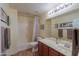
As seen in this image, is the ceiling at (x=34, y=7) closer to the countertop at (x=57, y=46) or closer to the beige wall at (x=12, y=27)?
the beige wall at (x=12, y=27)

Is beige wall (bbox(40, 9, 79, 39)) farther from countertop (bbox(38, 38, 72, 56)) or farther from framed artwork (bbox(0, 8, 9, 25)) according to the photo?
framed artwork (bbox(0, 8, 9, 25))

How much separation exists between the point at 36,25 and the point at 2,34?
1.82 feet

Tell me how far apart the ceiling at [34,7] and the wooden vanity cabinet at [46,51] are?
23.1 inches

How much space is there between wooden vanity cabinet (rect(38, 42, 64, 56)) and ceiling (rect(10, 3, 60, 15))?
1.92ft

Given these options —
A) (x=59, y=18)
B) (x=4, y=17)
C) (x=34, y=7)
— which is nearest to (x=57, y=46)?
(x=59, y=18)

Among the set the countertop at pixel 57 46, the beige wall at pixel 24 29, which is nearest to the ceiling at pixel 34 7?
the beige wall at pixel 24 29

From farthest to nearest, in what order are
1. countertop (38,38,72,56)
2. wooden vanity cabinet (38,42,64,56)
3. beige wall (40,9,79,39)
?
beige wall (40,9,79,39) < wooden vanity cabinet (38,42,64,56) < countertop (38,38,72,56)

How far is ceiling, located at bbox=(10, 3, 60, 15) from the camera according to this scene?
1.49m

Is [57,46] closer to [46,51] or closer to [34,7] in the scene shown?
[46,51]

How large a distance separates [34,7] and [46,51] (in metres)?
0.80

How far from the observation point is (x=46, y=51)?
1.69m

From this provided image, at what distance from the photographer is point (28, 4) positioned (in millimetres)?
1485

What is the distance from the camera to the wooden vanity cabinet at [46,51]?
60.4 inches

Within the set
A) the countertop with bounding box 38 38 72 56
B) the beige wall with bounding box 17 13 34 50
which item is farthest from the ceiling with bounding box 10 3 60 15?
the countertop with bounding box 38 38 72 56
